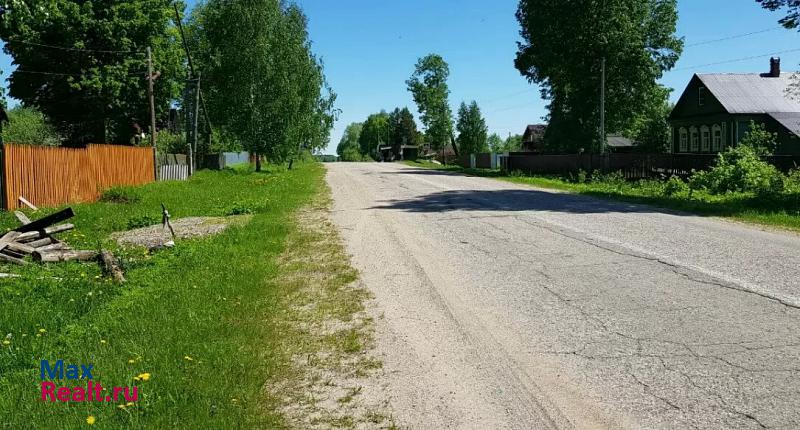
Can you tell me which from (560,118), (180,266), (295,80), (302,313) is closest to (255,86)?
(295,80)

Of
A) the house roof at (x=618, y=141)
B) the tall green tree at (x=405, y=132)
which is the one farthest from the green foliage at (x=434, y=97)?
the tall green tree at (x=405, y=132)

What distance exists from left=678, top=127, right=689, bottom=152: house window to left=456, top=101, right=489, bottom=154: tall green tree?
31.3m

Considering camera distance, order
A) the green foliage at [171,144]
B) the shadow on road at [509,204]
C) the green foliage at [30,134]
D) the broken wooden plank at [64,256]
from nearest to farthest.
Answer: the broken wooden plank at [64,256]
the shadow on road at [509,204]
the green foliage at [171,144]
the green foliage at [30,134]

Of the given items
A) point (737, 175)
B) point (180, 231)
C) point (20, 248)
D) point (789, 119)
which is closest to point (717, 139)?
point (789, 119)

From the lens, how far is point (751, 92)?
43094 mm

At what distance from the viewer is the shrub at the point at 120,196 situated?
19766mm

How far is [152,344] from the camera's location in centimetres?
509

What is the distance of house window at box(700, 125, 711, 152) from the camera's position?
45.5 meters

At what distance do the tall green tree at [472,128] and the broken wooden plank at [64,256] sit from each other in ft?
231

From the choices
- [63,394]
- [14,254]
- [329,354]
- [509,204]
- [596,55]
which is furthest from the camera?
[596,55]

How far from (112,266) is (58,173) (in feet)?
38.9

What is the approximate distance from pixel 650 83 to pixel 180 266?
37.4 m

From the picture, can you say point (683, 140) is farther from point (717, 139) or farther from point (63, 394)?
point (63, 394)

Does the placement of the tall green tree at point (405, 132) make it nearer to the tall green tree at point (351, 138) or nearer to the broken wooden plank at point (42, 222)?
the tall green tree at point (351, 138)
